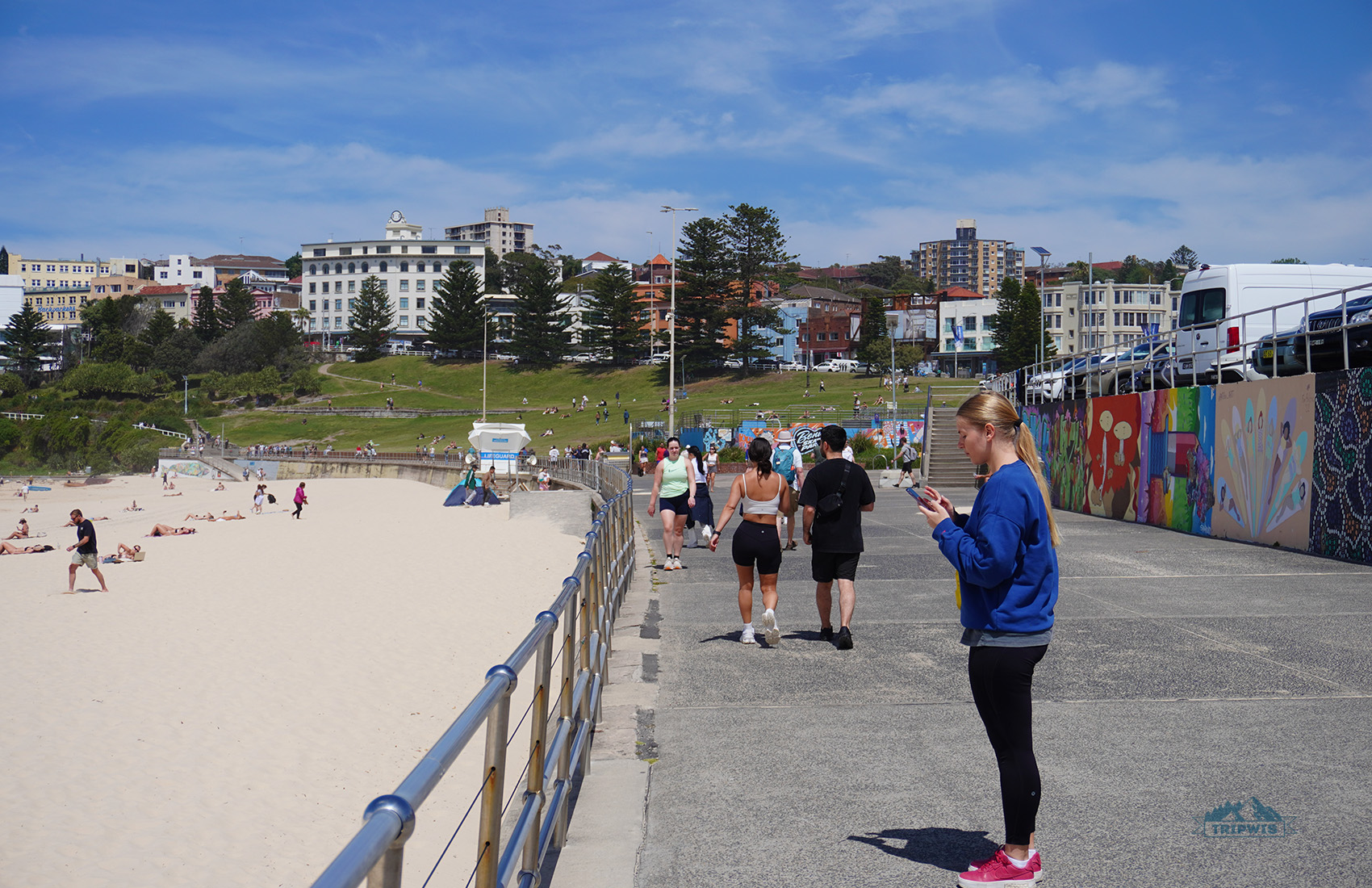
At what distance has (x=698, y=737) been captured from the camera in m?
5.88

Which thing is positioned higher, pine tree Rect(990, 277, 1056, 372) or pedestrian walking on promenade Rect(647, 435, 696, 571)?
pine tree Rect(990, 277, 1056, 372)

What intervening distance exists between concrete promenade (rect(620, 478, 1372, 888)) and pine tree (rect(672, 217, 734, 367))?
85008 millimetres

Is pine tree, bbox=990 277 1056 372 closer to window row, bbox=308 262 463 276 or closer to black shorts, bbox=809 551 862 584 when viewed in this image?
window row, bbox=308 262 463 276

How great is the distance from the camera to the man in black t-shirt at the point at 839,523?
323 inches

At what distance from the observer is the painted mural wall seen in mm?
14031

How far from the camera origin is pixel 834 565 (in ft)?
27.2

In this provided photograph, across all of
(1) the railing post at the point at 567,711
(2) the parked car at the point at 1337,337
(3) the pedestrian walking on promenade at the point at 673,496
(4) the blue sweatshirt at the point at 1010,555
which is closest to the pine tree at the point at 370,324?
(3) the pedestrian walking on promenade at the point at 673,496

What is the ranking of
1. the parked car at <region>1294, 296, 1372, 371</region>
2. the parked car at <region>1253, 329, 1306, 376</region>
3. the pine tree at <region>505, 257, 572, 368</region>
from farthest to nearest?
the pine tree at <region>505, 257, 572, 368</region>
the parked car at <region>1253, 329, 1306, 376</region>
the parked car at <region>1294, 296, 1372, 371</region>

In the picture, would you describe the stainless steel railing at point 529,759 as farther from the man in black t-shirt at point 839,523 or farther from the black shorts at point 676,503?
the black shorts at point 676,503

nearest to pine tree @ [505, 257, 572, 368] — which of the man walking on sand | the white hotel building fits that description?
the white hotel building

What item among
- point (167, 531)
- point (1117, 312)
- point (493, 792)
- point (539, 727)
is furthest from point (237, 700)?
point (1117, 312)

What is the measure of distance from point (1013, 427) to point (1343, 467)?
1283cm

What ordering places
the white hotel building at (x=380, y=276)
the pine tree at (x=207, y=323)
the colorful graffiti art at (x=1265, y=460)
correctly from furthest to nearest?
1. the white hotel building at (x=380, y=276)
2. the pine tree at (x=207, y=323)
3. the colorful graffiti art at (x=1265, y=460)

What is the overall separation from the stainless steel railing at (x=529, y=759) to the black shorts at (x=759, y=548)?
4.08ft
